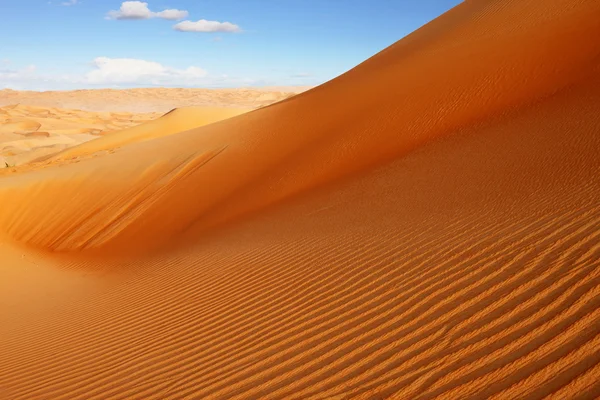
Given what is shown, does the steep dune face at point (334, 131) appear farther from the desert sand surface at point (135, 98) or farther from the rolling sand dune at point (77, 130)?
the desert sand surface at point (135, 98)

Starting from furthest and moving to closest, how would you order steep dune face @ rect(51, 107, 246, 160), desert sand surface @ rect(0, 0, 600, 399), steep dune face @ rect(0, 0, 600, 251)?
steep dune face @ rect(51, 107, 246, 160) → steep dune face @ rect(0, 0, 600, 251) → desert sand surface @ rect(0, 0, 600, 399)

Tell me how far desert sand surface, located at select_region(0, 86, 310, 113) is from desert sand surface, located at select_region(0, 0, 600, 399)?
90597mm

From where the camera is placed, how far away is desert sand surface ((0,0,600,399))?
11.1 ft

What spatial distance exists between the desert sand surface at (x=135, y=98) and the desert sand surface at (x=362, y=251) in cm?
9060

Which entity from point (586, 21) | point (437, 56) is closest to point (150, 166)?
point (437, 56)

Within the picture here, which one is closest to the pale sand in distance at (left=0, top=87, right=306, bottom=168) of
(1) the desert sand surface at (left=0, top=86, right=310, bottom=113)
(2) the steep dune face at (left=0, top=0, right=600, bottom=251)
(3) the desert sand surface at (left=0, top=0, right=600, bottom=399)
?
(1) the desert sand surface at (left=0, top=86, right=310, bottom=113)

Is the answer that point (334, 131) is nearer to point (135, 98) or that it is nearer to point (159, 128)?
point (159, 128)

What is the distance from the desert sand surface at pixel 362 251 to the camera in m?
3.39

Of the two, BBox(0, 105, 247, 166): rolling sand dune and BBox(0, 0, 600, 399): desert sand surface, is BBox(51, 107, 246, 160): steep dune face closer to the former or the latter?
BBox(0, 105, 247, 166): rolling sand dune

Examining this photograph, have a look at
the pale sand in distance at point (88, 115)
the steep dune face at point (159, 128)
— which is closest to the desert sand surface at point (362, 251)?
the steep dune face at point (159, 128)

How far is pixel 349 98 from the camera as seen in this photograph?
1457 centimetres

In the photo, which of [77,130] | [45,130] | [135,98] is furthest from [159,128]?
[135,98]

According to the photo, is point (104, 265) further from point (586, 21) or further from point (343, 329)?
point (586, 21)

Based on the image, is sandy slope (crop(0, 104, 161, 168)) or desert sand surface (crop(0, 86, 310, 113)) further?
desert sand surface (crop(0, 86, 310, 113))
